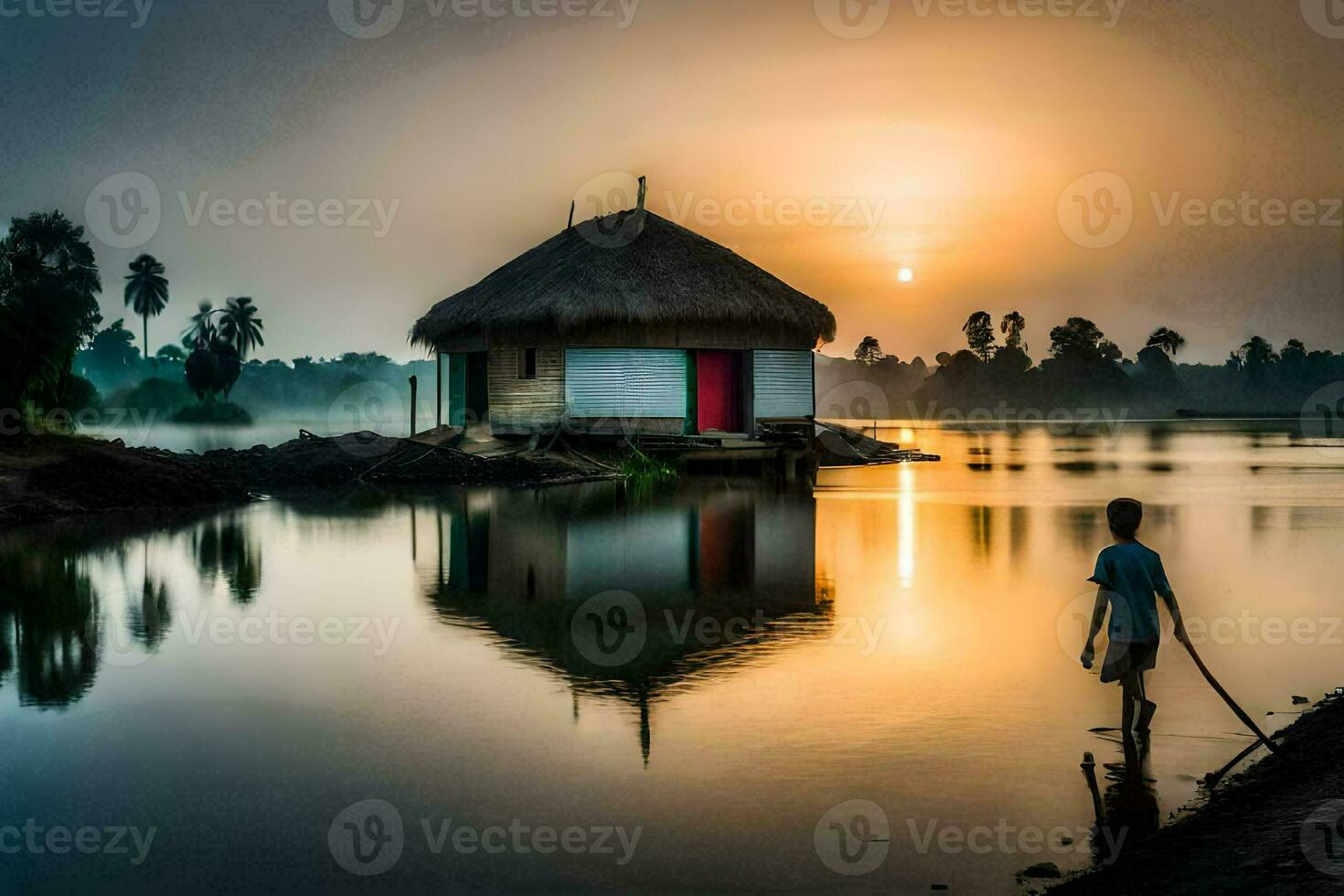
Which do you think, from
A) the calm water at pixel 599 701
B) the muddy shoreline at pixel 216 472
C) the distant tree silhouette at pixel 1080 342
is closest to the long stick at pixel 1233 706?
the calm water at pixel 599 701

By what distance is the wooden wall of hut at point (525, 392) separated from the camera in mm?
32438

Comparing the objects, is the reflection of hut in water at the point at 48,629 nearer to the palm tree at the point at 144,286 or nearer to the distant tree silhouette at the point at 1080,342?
the palm tree at the point at 144,286

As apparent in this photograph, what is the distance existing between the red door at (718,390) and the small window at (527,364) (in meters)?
4.19

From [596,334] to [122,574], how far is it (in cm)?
1901

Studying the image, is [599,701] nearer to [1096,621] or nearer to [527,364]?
[1096,621]

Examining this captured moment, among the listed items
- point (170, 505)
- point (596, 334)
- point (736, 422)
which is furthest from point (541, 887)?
point (736, 422)

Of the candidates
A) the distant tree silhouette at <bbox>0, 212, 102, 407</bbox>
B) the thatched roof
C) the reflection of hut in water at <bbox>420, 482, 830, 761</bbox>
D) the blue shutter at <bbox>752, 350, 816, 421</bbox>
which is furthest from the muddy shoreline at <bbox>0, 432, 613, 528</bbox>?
the blue shutter at <bbox>752, 350, 816, 421</bbox>

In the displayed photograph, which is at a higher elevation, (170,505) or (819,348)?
(819,348)

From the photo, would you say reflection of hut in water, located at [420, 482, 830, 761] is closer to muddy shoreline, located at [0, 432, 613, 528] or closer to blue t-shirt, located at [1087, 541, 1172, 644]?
blue t-shirt, located at [1087, 541, 1172, 644]

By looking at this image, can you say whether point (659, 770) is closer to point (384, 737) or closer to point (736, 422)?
point (384, 737)

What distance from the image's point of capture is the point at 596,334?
32062 mm

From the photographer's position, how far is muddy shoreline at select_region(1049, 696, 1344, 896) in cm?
462

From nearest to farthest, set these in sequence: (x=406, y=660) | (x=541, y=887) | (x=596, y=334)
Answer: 1. (x=541, y=887)
2. (x=406, y=660)
3. (x=596, y=334)

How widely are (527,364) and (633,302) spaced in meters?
3.50
